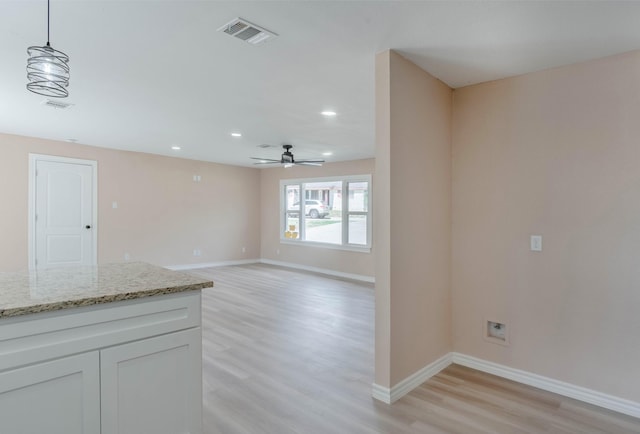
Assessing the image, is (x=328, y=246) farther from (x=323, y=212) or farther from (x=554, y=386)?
(x=554, y=386)

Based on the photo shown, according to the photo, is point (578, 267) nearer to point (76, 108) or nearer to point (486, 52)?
point (486, 52)

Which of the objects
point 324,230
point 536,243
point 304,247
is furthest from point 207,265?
point 536,243

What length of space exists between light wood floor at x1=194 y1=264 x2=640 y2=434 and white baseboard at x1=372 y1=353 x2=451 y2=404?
4 cm

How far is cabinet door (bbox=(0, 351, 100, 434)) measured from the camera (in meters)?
1.37

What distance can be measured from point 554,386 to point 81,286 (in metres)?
3.19

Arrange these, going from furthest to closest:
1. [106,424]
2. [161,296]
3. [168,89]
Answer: [168,89]
[161,296]
[106,424]

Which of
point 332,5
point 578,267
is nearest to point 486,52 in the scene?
point 332,5

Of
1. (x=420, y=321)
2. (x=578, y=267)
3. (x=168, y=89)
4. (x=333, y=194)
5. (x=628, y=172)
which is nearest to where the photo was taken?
(x=628, y=172)

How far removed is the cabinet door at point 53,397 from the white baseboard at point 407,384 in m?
1.71

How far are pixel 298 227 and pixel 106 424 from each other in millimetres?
6989

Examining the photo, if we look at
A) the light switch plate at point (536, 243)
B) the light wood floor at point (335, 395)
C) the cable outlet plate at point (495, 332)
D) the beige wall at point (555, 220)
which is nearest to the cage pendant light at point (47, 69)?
the light wood floor at point (335, 395)

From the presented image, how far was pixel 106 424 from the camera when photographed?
1.60 meters

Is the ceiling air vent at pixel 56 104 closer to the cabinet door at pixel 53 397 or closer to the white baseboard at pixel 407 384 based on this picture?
the cabinet door at pixel 53 397

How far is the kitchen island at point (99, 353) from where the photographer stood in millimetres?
1387
